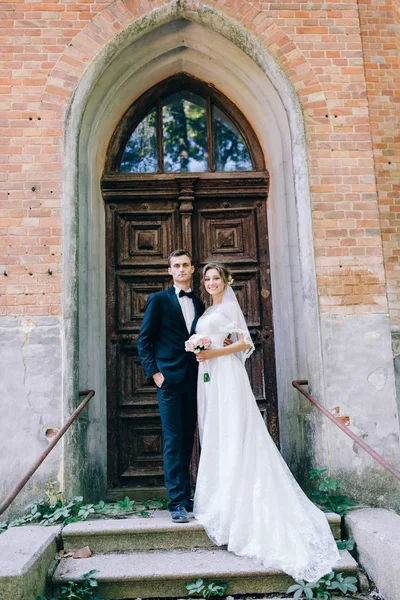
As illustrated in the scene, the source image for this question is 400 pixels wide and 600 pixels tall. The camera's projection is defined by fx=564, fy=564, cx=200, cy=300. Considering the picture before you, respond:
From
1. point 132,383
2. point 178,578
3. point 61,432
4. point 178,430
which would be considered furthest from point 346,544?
point 132,383

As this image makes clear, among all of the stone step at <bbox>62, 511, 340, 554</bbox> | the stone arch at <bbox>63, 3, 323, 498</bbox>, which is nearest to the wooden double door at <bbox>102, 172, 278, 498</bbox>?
the stone arch at <bbox>63, 3, 323, 498</bbox>

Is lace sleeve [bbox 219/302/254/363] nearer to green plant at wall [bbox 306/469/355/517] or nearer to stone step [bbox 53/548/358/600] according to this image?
green plant at wall [bbox 306/469/355/517]

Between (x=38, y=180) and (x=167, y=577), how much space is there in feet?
11.5

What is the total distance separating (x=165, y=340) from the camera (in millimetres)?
4457

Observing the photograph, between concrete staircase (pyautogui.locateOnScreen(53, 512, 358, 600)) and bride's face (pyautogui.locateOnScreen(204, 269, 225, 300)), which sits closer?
concrete staircase (pyautogui.locateOnScreen(53, 512, 358, 600))

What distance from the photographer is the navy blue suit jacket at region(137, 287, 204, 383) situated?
14.3 ft

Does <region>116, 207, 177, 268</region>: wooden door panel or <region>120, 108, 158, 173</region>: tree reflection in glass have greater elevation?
<region>120, 108, 158, 173</region>: tree reflection in glass

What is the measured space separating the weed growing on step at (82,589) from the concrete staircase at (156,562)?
5cm

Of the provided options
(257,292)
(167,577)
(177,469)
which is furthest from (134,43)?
(167,577)

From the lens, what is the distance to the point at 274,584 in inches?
142

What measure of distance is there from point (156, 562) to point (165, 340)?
1592 mm

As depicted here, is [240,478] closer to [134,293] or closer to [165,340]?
[165,340]

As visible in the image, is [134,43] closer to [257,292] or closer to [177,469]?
[257,292]

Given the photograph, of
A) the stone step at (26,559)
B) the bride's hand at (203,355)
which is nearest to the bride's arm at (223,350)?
the bride's hand at (203,355)
